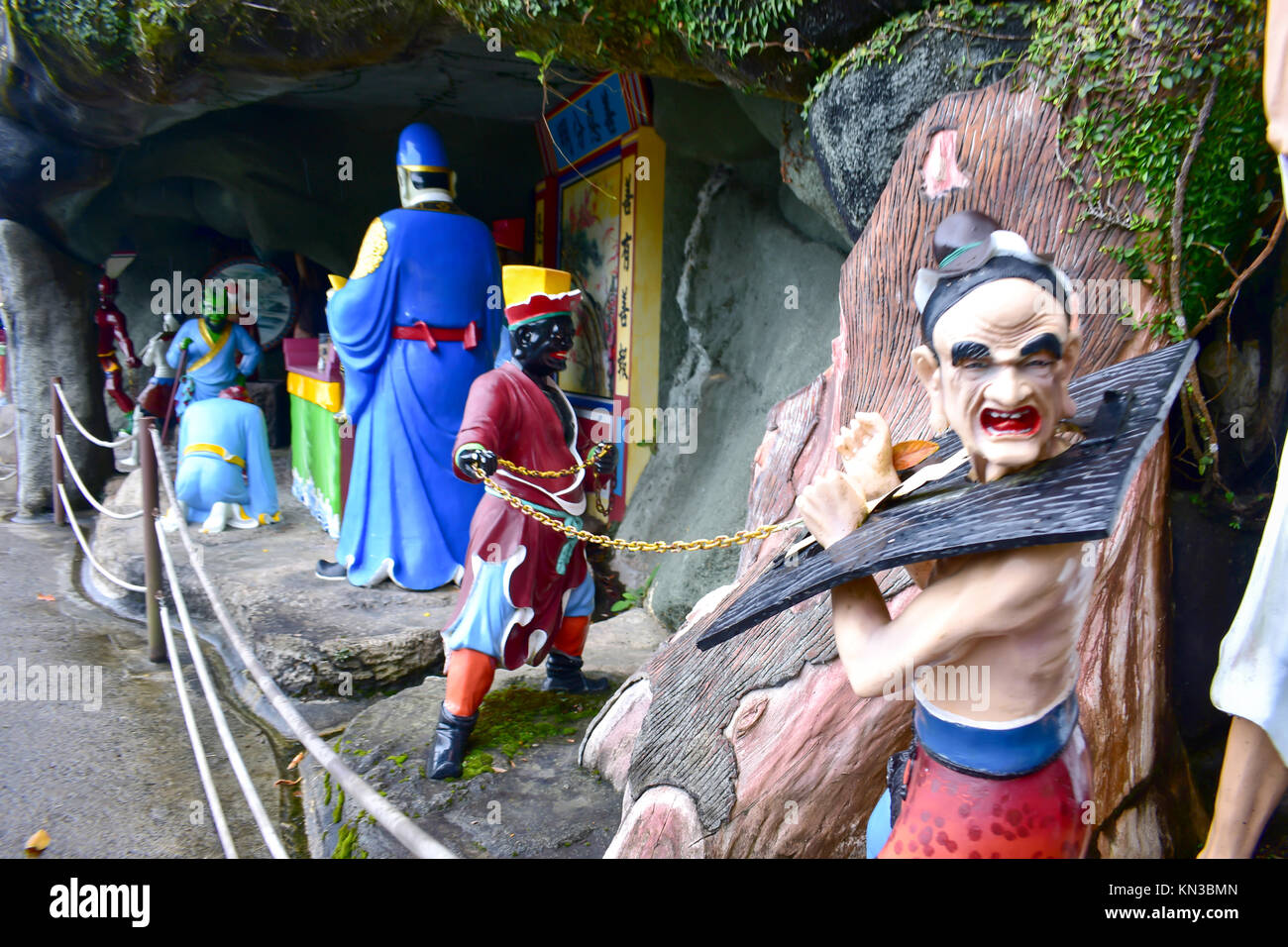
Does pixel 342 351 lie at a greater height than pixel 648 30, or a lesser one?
lesser

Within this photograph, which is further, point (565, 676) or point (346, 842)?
point (565, 676)

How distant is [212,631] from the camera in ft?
16.1

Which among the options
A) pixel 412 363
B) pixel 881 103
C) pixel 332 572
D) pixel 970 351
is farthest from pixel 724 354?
pixel 970 351

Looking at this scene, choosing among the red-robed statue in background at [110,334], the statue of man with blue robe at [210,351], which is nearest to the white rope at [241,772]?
the statue of man with blue robe at [210,351]

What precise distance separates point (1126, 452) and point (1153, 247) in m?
1.11

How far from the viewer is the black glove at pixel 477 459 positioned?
106 inches

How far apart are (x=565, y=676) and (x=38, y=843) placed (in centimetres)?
180

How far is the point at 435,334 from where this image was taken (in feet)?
15.8

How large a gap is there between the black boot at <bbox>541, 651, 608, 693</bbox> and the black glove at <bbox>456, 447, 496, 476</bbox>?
3.30ft

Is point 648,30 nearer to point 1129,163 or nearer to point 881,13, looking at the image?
point 881,13

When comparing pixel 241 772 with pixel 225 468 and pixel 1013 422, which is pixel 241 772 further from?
pixel 225 468

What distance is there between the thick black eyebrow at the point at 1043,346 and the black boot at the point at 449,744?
86.3 inches

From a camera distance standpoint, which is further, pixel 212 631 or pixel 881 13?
pixel 212 631

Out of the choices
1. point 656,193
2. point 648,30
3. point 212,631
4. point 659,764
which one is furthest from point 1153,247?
point 212,631
